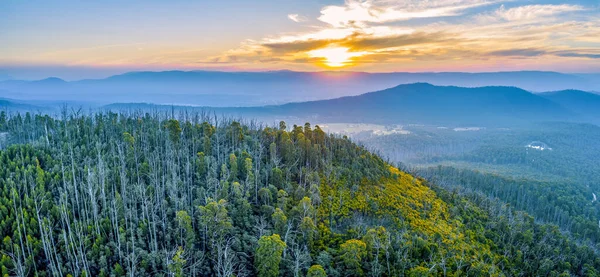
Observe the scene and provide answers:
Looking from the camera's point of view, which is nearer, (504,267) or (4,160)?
(4,160)

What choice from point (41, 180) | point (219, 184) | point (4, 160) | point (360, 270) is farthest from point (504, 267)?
point (4, 160)

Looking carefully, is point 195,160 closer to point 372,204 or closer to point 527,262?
point 372,204

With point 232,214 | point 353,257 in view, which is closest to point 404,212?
point 353,257

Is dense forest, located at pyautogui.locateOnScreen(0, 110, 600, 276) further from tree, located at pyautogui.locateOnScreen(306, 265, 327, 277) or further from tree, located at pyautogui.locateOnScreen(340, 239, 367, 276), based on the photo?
Result: tree, located at pyautogui.locateOnScreen(306, 265, 327, 277)

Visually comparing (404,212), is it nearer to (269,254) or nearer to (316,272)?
(316,272)

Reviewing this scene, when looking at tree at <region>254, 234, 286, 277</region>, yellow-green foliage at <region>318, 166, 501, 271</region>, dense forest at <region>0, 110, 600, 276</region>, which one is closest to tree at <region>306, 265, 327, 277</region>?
dense forest at <region>0, 110, 600, 276</region>

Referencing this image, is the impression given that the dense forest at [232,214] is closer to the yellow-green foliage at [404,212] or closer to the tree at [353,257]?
the tree at [353,257]
